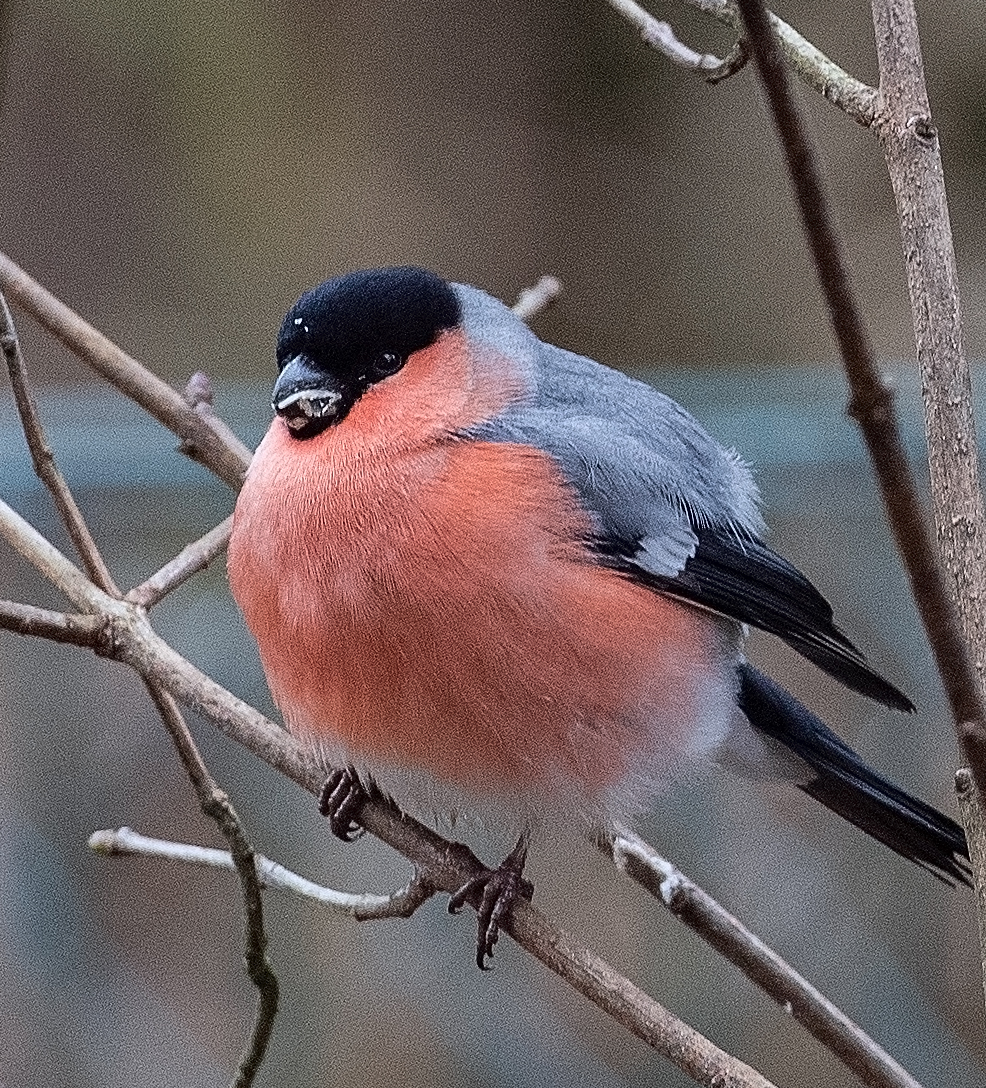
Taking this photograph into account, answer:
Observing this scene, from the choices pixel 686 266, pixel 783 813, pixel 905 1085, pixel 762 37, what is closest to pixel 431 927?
pixel 783 813

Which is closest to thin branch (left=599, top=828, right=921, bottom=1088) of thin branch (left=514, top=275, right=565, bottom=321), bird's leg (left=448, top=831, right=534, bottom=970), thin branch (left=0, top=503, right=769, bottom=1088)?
thin branch (left=0, top=503, right=769, bottom=1088)

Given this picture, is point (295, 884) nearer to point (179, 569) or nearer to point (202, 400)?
point (179, 569)

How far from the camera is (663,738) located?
1.45 meters

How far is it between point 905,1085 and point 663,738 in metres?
0.44

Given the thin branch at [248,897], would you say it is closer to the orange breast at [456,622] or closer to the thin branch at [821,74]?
the orange breast at [456,622]

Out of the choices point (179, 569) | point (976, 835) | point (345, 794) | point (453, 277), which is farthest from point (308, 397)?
point (453, 277)

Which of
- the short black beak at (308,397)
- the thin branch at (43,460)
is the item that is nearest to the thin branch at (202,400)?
the short black beak at (308,397)

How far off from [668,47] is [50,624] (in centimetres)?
72

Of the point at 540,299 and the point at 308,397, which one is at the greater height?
the point at 540,299

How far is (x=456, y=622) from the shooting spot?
1332 mm

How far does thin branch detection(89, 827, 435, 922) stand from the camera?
1315mm

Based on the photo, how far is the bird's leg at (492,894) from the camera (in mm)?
1364

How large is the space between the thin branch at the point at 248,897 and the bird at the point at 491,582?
5.7 inches

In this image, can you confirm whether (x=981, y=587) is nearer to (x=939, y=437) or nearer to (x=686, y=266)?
(x=939, y=437)
